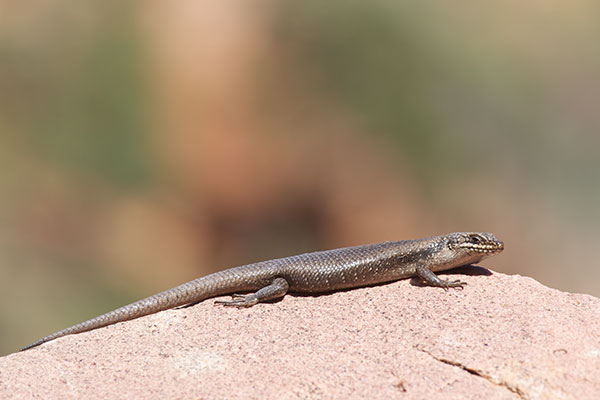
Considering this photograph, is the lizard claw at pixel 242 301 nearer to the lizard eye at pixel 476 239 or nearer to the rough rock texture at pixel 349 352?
the rough rock texture at pixel 349 352

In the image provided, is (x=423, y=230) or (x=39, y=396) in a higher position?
(x=39, y=396)

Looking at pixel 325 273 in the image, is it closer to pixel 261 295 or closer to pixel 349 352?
pixel 261 295

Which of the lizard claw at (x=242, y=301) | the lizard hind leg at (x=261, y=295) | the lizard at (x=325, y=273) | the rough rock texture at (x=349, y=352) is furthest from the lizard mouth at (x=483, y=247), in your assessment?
the lizard claw at (x=242, y=301)

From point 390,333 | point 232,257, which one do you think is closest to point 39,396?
point 390,333

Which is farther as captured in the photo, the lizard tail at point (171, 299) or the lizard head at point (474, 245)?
the lizard head at point (474, 245)

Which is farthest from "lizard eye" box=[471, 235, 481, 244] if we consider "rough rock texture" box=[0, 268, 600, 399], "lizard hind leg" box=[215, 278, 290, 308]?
"lizard hind leg" box=[215, 278, 290, 308]

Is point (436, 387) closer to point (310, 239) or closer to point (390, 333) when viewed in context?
point (390, 333)
